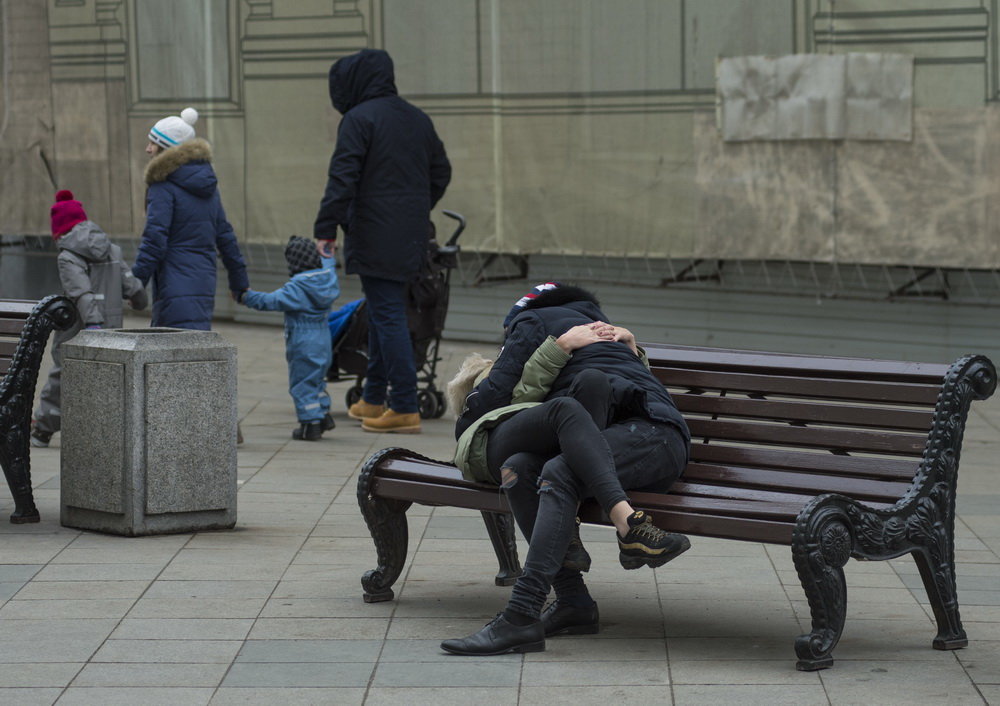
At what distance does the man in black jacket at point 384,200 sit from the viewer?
377 inches

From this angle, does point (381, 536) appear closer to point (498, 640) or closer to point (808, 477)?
point (498, 640)

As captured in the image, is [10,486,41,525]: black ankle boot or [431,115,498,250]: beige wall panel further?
[431,115,498,250]: beige wall panel

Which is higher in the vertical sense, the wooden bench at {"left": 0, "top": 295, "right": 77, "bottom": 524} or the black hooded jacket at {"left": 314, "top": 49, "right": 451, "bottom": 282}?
the black hooded jacket at {"left": 314, "top": 49, "right": 451, "bottom": 282}

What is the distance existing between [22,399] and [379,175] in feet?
10.6

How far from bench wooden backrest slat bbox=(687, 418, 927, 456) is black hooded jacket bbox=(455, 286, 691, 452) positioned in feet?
0.82

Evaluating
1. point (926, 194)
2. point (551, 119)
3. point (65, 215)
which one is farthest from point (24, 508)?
point (551, 119)

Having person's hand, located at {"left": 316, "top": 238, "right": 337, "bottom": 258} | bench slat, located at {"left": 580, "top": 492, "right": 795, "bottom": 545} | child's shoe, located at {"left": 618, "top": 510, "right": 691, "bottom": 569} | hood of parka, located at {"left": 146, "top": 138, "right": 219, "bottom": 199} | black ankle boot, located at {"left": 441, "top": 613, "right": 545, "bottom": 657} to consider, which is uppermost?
hood of parka, located at {"left": 146, "top": 138, "right": 219, "bottom": 199}

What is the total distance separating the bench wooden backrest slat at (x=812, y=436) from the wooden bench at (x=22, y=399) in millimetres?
2736

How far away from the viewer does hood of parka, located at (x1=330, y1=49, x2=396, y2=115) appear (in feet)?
31.9

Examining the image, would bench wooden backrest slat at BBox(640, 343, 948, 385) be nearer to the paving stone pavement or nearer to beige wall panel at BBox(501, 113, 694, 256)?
the paving stone pavement

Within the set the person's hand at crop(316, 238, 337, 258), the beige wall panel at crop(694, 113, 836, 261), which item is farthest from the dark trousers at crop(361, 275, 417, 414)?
the beige wall panel at crop(694, 113, 836, 261)

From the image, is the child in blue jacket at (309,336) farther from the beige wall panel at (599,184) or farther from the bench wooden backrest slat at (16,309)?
→ the beige wall panel at (599,184)

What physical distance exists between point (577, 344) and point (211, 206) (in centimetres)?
423

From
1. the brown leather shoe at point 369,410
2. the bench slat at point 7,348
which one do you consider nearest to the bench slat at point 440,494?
the bench slat at point 7,348
